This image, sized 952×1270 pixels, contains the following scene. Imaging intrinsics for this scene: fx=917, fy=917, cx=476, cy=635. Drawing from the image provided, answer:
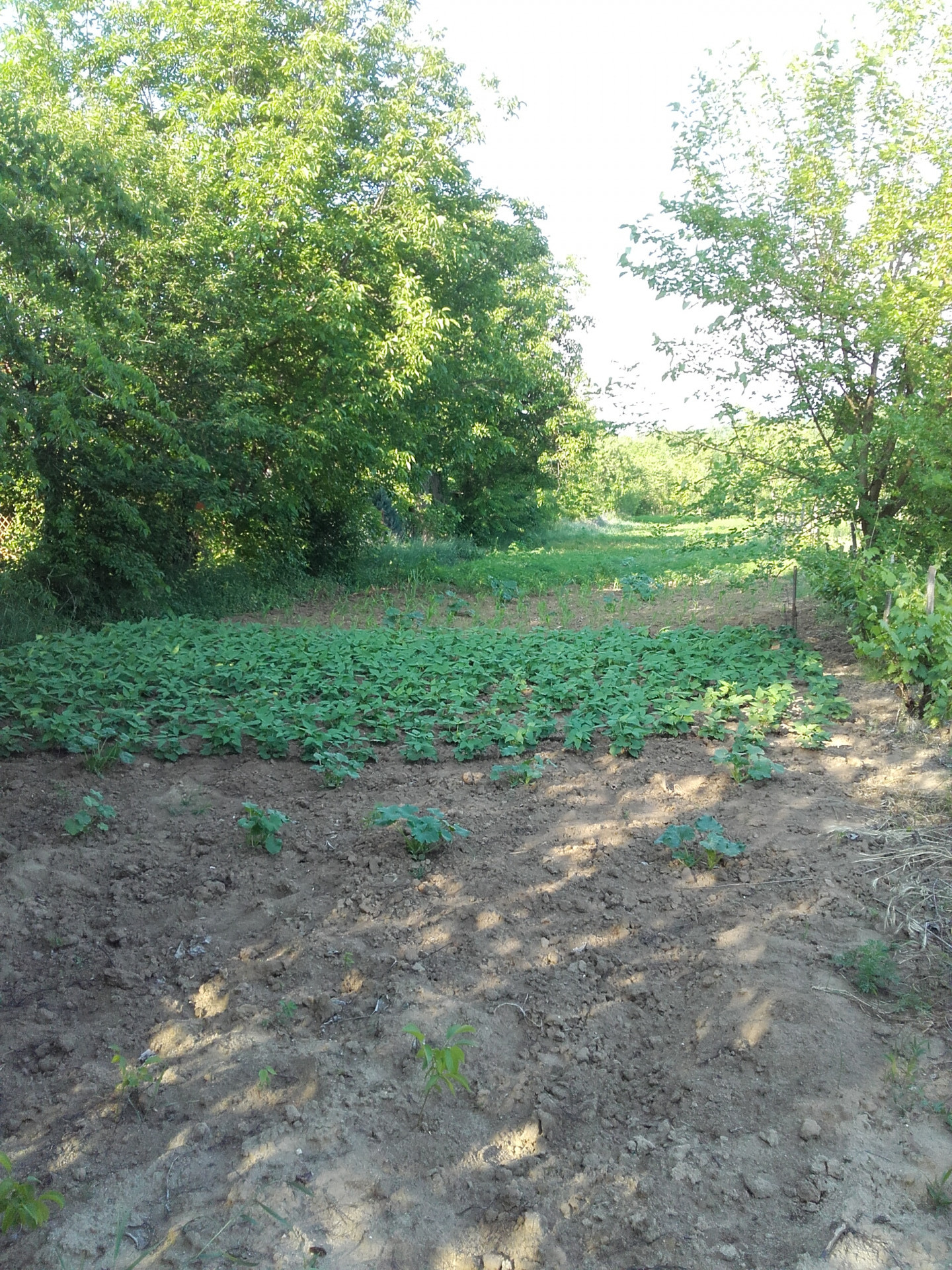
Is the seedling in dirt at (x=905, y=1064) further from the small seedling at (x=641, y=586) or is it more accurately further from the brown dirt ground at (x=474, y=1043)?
the small seedling at (x=641, y=586)

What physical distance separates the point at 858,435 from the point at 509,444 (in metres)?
10.2

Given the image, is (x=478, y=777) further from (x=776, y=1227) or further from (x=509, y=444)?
(x=509, y=444)

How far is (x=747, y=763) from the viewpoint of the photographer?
5.01 metres

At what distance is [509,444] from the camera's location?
56.1ft

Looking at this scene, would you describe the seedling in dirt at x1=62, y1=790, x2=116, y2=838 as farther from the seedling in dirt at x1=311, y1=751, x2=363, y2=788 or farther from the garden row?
the seedling in dirt at x1=311, y1=751, x2=363, y2=788

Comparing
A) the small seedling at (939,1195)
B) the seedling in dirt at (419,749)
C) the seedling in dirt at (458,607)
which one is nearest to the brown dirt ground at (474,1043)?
the small seedling at (939,1195)

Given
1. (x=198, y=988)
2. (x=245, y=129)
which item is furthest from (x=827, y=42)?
(x=198, y=988)

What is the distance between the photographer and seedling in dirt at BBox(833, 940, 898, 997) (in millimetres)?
3133

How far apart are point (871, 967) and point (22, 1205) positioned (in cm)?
265

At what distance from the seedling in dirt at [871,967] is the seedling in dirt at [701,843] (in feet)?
2.46

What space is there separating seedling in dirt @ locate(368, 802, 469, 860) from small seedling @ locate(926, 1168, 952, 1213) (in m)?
2.19

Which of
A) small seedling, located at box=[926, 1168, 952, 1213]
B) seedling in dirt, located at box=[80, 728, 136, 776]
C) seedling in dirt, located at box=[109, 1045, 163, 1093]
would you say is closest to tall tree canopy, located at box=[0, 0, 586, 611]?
seedling in dirt, located at box=[80, 728, 136, 776]

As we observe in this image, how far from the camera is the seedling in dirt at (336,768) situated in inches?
194

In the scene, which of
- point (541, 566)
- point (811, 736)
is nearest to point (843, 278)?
point (811, 736)
